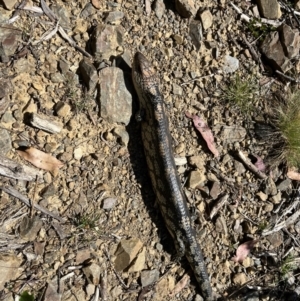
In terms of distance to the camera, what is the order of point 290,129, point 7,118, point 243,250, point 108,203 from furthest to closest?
point 290,129 < point 243,250 < point 108,203 < point 7,118

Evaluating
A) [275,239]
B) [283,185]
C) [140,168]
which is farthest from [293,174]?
[140,168]

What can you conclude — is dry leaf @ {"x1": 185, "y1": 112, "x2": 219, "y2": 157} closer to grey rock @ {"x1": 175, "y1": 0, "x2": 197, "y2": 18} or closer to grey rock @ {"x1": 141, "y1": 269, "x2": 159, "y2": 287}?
grey rock @ {"x1": 175, "y1": 0, "x2": 197, "y2": 18}

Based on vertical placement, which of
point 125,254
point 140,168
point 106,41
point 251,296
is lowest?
point 251,296

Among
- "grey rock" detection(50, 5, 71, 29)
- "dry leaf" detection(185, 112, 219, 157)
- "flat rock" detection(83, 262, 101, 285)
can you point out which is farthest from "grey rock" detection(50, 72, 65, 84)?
"flat rock" detection(83, 262, 101, 285)

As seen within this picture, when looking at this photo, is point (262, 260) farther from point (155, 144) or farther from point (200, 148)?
point (155, 144)

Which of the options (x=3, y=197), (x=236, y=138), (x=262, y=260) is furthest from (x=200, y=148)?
(x=3, y=197)

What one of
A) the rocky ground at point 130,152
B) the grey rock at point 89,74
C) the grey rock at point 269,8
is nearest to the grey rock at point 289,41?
the rocky ground at point 130,152

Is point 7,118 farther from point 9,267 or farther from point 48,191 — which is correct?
point 9,267
